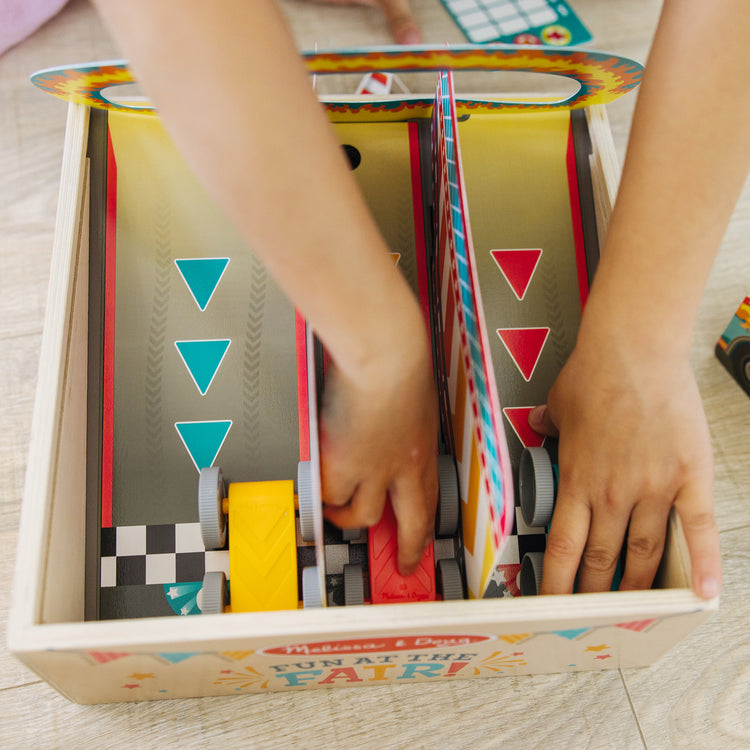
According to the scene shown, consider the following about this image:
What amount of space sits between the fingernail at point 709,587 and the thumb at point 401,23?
30.7 inches

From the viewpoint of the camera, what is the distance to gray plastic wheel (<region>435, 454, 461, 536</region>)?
1.84 ft

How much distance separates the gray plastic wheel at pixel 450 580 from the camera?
55cm

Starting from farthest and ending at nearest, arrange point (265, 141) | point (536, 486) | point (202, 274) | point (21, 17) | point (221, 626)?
point (21, 17)
point (202, 274)
point (536, 486)
point (221, 626)
point (265, 141)

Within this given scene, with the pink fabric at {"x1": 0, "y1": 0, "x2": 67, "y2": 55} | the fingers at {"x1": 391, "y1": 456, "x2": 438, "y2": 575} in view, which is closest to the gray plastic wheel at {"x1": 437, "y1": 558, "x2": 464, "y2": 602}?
the fingers at {"x1": 391, "y1": 456, "x2": 438, "y2": 575}

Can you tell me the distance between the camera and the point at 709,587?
46cm

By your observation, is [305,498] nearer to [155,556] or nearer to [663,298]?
[155,556]

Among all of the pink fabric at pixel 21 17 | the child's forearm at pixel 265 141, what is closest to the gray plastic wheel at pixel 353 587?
the child's forearm at pixel 265 141

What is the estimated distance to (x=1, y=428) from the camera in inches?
28.9

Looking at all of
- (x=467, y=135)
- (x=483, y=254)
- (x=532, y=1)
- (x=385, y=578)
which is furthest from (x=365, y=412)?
(x=532, y=1)

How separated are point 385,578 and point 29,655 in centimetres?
25

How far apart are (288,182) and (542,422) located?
0.34 m

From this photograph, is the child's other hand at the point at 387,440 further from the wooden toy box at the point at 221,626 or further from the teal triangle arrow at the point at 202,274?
the teal triangle arrow at the point at 202,274

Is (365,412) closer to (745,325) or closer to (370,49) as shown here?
(370,49)

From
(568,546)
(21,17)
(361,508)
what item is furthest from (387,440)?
(21,17)
